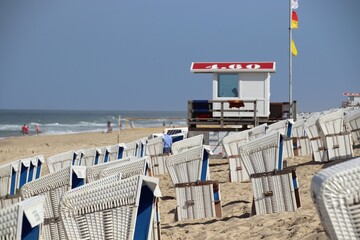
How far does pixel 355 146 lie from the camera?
41.4 feet

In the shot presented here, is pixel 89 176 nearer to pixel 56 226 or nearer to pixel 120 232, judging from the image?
pixel 56 226

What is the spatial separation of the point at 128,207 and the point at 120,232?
156 millimetres

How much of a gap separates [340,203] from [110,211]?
67.7 inches

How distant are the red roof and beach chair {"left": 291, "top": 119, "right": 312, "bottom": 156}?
8.09 metres

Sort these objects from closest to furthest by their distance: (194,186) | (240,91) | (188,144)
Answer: (194,186), (188,144), (240,91)

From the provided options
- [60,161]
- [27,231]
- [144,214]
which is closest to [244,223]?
[144,214]

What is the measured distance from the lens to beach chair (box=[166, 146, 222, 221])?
7855 millimetres

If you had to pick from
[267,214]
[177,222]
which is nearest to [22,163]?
[177,222]

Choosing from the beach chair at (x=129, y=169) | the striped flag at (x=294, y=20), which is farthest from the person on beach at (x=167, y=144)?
the striped flag at (x=294, y=20)

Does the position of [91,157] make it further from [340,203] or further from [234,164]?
[340,203]

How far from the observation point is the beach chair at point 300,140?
13.7 meters

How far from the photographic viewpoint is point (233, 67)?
73.0 ft

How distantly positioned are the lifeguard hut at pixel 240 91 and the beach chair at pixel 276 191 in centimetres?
1328

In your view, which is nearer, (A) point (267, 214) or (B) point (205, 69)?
(A) point (267, 214)
